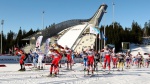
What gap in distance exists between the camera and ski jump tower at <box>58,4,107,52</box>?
313ft

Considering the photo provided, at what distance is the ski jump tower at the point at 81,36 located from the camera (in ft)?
313

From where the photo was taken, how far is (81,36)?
104 metres

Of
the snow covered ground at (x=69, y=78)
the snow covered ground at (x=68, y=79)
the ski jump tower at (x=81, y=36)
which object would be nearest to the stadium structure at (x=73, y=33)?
the ski jump tower at (x=81, y=36)

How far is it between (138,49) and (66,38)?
28.0 meters

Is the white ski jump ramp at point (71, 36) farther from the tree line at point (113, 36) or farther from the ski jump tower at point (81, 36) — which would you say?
the tree line at point (113, 36)

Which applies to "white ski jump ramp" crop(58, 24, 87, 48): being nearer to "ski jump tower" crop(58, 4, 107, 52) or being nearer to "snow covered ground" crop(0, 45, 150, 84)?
"ski jump tower" crop(58, 4, 107, 52)

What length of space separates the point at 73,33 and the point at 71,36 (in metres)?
3.18

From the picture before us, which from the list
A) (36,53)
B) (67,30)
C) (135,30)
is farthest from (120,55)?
(135,30)

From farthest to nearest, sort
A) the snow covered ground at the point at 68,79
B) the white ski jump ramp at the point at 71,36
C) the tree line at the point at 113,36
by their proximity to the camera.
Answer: the white ski jump ramp at the point at 71,36, the tree line at the point at 113,36, the snow covered ground at the point at 68,79

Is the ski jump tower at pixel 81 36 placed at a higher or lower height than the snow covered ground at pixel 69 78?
higher

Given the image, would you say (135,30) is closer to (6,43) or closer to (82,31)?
(82,31)

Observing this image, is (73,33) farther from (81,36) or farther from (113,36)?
(113,36)

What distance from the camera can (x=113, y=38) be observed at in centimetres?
9281

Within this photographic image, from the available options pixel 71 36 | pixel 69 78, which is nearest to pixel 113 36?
pixel 71 36
